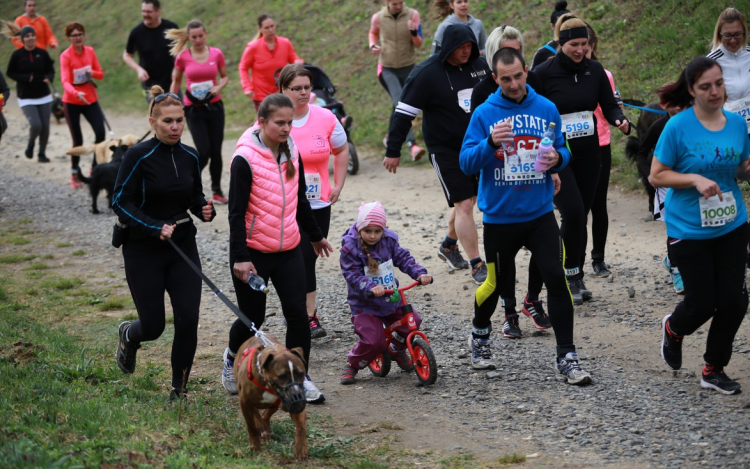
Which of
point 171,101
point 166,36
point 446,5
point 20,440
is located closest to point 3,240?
point 166,36

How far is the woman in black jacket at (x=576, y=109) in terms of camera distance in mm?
7488

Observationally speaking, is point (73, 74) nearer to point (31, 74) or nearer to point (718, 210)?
point (31, 74)

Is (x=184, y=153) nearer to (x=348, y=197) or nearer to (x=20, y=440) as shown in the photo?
(x=20, y=440)

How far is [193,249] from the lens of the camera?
19.6 ft

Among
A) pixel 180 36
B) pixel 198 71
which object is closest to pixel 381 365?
pixel 198 71

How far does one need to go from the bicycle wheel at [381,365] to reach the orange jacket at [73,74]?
375 inches

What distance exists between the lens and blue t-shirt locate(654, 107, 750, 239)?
17.7 ft

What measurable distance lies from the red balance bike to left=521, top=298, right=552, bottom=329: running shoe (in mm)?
1348

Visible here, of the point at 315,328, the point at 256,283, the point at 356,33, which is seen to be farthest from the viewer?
the point at 356,33

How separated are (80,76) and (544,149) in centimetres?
1044

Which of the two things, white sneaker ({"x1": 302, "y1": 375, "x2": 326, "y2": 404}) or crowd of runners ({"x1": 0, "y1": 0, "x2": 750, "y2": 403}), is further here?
white sneaker ({"x1": 302, "y1": 375, "x2": 326, "y2": 404})

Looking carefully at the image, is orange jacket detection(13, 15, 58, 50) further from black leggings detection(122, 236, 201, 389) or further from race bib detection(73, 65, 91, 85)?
black leggings detection(122, 236, 201, 389)

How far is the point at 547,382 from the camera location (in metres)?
6.20

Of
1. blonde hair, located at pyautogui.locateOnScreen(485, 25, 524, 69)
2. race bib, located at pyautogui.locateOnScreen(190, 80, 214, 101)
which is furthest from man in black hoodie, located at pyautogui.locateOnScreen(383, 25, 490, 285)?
race bib, located at pyautogui.locateOnScreen(190, 80, 214, 101)
